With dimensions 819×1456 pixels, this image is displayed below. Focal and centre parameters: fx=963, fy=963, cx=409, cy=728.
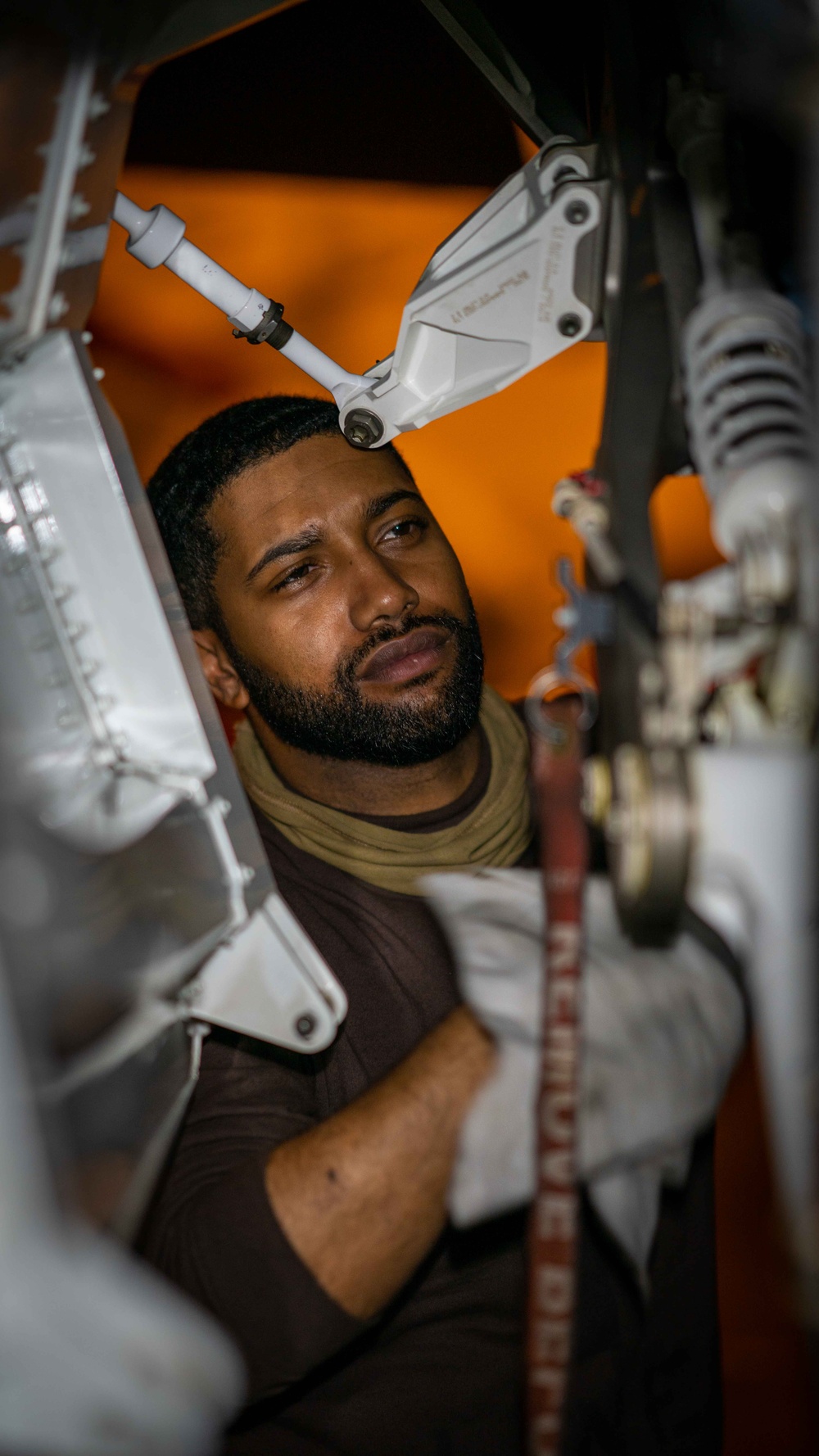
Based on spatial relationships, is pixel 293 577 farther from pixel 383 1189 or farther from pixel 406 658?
pixel 383 1189

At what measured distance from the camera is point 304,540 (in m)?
1.10

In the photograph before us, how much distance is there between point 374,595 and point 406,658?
0.28 ft

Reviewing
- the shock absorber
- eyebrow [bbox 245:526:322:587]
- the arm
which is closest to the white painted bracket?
the arm

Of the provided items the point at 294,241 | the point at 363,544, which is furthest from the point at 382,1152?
the point at 294,241

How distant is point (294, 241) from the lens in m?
1.27

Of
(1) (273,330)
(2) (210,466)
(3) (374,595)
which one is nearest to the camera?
(1) (273,330)

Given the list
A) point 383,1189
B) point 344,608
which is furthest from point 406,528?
point 383,1189

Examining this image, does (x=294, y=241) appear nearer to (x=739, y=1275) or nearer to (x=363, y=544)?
(x=363, y=544)

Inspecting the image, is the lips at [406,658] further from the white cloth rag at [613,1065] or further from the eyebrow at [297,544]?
the white cloth rag at [613,1065]

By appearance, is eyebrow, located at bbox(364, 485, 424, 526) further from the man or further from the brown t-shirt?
the brown t-shirt

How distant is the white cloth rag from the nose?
1.71 ft

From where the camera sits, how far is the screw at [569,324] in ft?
2.43

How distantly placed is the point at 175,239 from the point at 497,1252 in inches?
37.5

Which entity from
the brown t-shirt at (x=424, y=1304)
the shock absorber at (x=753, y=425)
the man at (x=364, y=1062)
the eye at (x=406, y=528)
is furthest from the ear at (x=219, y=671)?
the shock absorber at (x=753, y=425)
